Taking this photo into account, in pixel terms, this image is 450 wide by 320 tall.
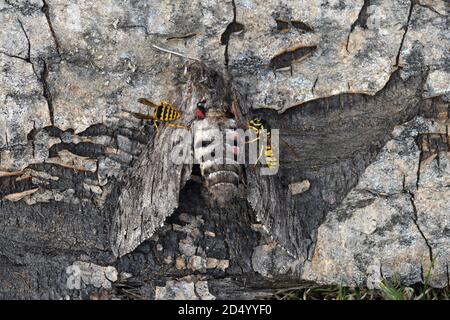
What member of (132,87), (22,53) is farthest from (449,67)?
(22,53)

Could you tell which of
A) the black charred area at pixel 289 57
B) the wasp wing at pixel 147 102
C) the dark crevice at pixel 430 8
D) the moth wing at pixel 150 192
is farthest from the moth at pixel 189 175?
the dark crevice at pixel 430 8

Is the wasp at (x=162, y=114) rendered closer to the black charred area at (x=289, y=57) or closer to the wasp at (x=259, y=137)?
the wasp at (x=259, y=137)

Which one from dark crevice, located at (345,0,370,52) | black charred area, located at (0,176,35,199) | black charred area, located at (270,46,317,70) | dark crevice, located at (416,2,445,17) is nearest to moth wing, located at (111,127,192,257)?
black charred area, located at (0,176,35,199)

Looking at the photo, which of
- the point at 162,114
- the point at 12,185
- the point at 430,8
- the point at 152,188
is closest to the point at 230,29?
the point at 162,114

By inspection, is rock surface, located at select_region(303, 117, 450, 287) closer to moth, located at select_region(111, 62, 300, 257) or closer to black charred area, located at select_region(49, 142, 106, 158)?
moth, located at select_region(111, 62, 300, 257)

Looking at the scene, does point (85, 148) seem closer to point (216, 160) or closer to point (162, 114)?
point (162, 114)

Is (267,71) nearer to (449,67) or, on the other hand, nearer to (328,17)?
(328,17)
